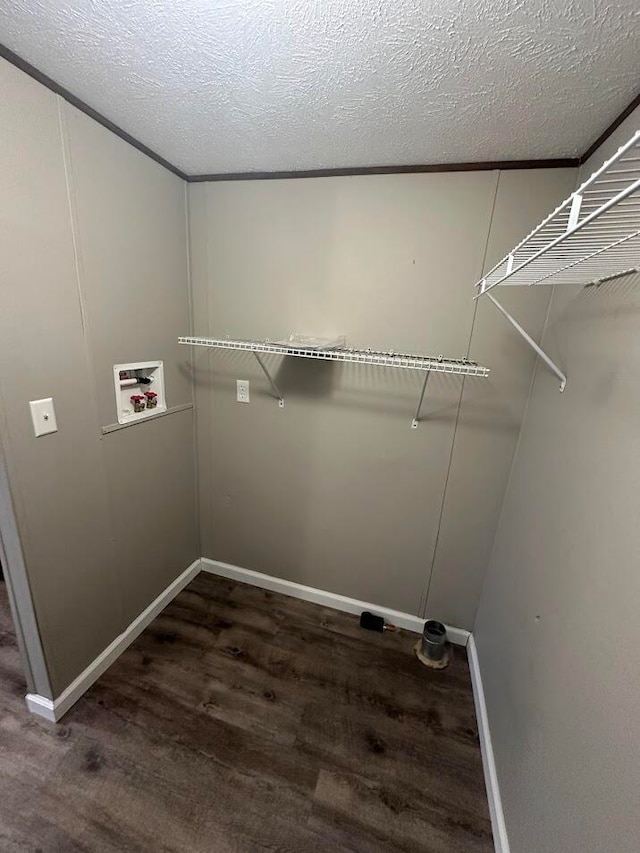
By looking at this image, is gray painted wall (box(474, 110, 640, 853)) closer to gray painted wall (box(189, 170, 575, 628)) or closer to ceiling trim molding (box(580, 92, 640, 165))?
ceiling trim molding (box(580, 92, 640, 165))

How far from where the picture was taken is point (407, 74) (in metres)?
0.96

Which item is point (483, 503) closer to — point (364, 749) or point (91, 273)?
point (364, 749)

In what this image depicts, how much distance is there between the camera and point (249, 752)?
1.39 meters

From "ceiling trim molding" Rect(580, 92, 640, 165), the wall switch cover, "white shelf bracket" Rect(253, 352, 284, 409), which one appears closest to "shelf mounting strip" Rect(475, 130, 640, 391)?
"ceiling trim molding" Rect(580, 92, 640, 165)

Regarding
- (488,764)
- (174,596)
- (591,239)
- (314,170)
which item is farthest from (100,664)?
(314,170)

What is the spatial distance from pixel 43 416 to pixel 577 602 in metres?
1.82

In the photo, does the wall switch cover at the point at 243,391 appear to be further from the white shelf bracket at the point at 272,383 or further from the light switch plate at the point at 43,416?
the light switch plate at the point at 43,416

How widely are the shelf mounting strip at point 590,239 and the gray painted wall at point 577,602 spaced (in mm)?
85

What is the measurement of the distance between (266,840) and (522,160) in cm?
268

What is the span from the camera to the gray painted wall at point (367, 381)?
1.50 meters

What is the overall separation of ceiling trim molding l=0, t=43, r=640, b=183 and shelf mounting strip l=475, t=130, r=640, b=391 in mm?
182

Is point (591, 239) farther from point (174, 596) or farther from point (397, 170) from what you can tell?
point (174, 596)

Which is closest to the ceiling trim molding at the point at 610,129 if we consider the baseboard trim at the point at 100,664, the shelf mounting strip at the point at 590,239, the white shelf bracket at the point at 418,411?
the shelf mounting strip at the point at 590,239

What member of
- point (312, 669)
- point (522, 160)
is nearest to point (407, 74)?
point (522, 160)
